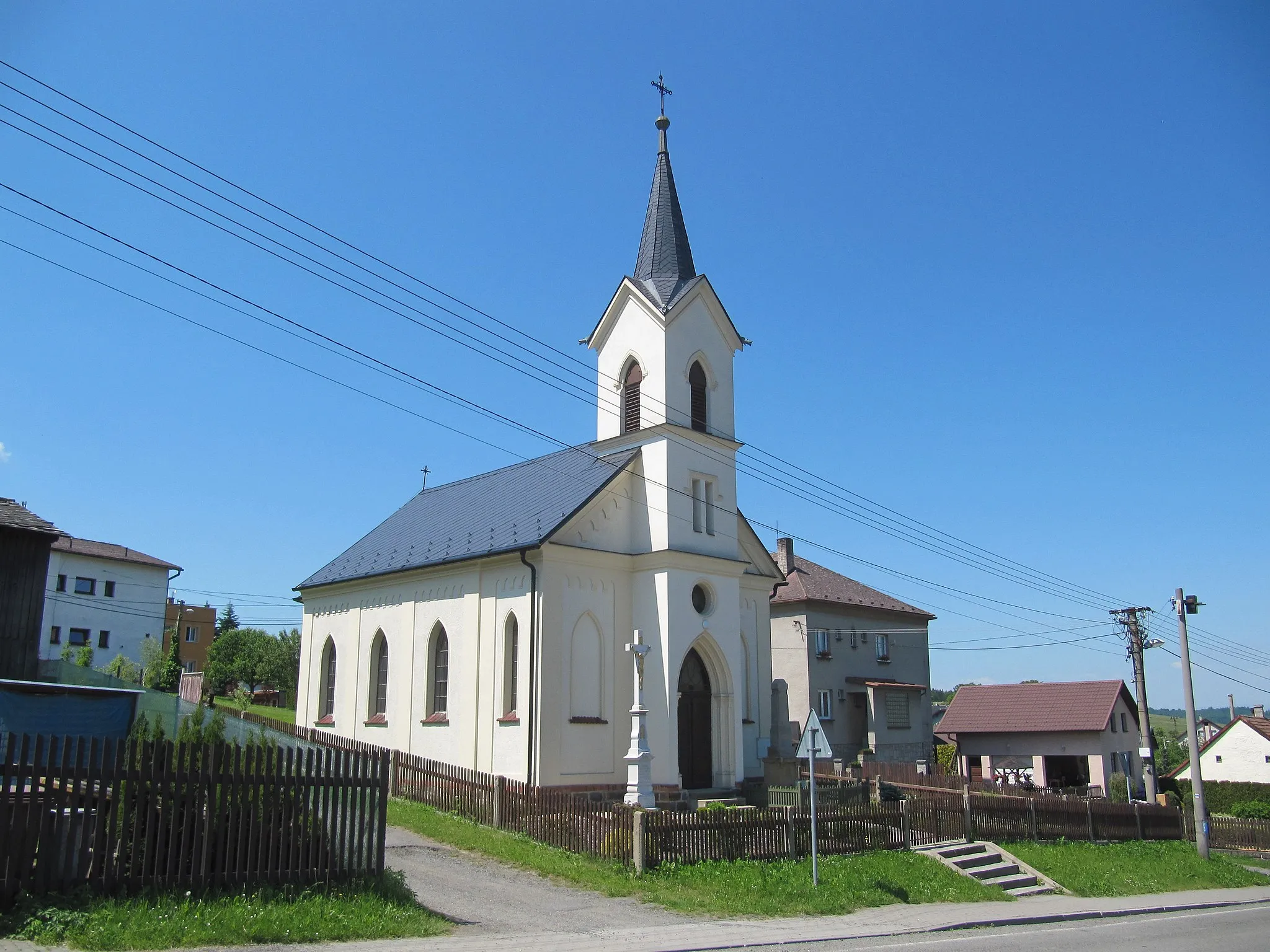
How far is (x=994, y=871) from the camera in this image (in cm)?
2061

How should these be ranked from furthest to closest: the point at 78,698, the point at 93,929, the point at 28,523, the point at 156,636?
the point at 156,636 → the point at 28,523 → the point at 78,698 → the point at 93,929

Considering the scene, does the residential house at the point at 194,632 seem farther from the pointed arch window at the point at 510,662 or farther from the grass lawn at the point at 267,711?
the pointed arch window at the point at 510,662

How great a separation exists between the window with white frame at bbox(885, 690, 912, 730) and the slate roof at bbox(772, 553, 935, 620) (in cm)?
427

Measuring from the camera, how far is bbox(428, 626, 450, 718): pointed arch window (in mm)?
28391

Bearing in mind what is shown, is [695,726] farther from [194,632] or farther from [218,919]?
[194,632]

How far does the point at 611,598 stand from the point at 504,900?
40.2 ft

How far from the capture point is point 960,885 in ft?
61.5

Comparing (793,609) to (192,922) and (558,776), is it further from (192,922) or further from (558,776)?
(192,922)

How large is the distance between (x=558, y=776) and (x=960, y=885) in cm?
961

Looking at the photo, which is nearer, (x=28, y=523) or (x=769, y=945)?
(x=769, y=945)

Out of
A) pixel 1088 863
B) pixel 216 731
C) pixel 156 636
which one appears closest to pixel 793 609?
pixel 1088 863

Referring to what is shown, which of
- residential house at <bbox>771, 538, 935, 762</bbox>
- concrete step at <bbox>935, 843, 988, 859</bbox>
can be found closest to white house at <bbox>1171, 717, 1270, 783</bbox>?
residential house at <bbox>771, 538, 935, 762</bbox>

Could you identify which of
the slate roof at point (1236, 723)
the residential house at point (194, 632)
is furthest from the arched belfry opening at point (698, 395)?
the residential house at point (194, 632)

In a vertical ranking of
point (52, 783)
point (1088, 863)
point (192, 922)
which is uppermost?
point (52, 783)
